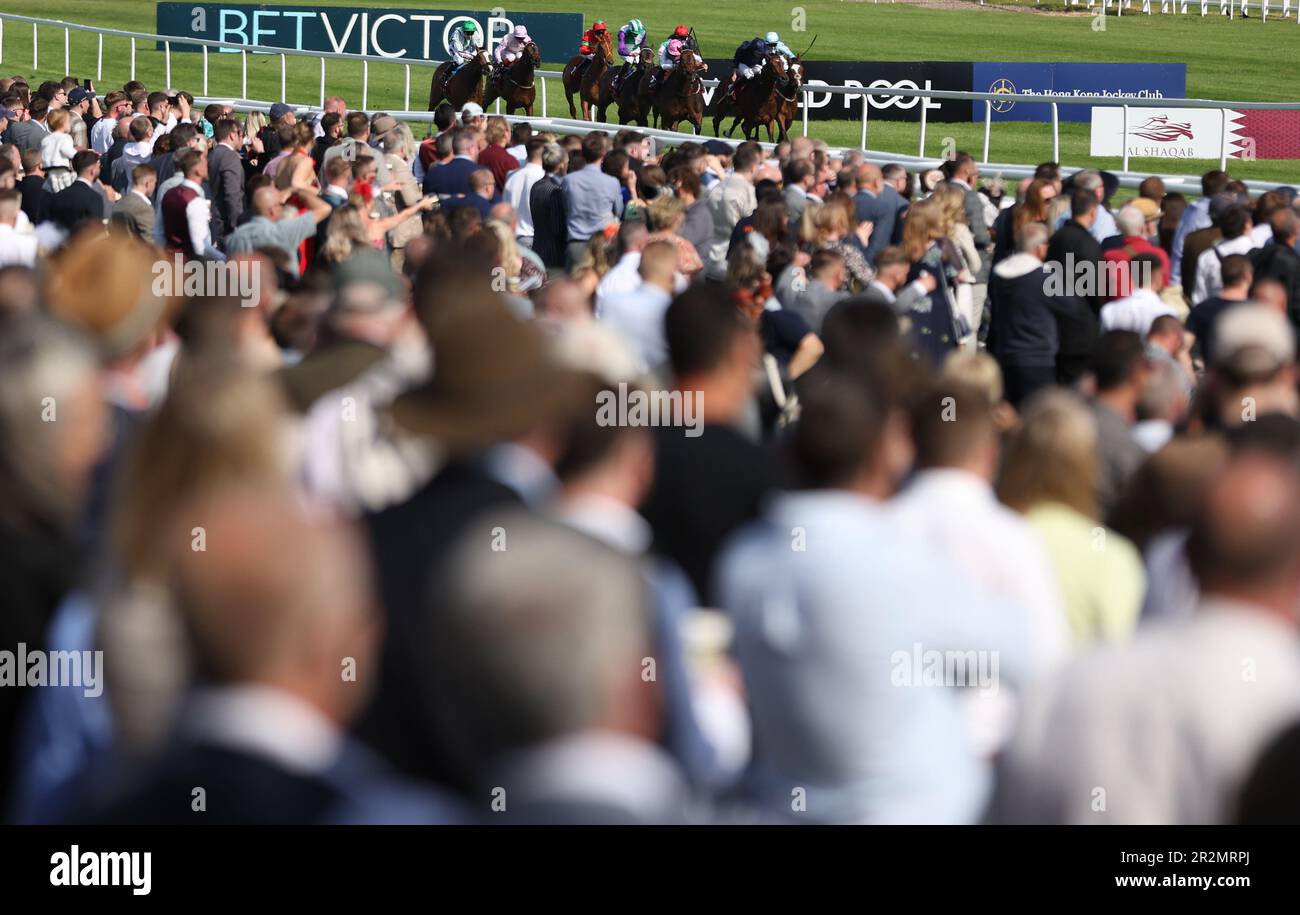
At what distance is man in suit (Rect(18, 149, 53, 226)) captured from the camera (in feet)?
34.4

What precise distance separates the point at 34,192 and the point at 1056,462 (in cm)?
845

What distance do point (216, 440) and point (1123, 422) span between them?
3.50 metres

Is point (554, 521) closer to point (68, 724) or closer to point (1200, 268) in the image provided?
point (68, 724)

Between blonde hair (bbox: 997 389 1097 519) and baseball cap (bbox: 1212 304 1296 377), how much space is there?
1221 millimetres

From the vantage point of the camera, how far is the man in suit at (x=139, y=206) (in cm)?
998

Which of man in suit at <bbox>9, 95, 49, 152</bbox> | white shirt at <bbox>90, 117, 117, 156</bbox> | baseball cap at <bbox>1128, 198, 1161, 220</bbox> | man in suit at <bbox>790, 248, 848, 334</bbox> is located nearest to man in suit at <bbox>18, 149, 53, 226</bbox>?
man in suit at <bbox>9, 95, 49, 152</bbox>

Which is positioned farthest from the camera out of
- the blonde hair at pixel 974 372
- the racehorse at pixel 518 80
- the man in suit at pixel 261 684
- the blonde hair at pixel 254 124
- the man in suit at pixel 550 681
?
the racehorse at pixel 518 80

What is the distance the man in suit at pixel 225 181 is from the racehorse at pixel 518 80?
12.2m

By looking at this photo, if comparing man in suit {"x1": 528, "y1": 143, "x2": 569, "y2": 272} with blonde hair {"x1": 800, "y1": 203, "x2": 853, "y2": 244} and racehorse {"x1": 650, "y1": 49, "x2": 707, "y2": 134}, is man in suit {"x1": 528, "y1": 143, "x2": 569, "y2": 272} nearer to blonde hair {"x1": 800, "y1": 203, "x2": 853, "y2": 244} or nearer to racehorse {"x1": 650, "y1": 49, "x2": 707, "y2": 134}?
blonde hair {"x1": 800, "y1": 203, "x2": 853, "y2": 244}

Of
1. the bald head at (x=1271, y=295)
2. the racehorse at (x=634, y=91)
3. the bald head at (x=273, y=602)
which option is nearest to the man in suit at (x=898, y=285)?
the bald head at (x=1271, y=295)

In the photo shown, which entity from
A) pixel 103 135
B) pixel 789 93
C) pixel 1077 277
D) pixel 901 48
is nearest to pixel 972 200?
pixel 1077 277

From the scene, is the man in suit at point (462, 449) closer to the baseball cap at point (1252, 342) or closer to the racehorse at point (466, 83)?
the baseball cap at point (1252, 342)

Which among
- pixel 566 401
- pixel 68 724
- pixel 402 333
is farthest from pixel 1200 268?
pixel 68 724

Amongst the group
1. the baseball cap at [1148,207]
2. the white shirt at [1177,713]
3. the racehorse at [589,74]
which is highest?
the racehorse at [589,74]
